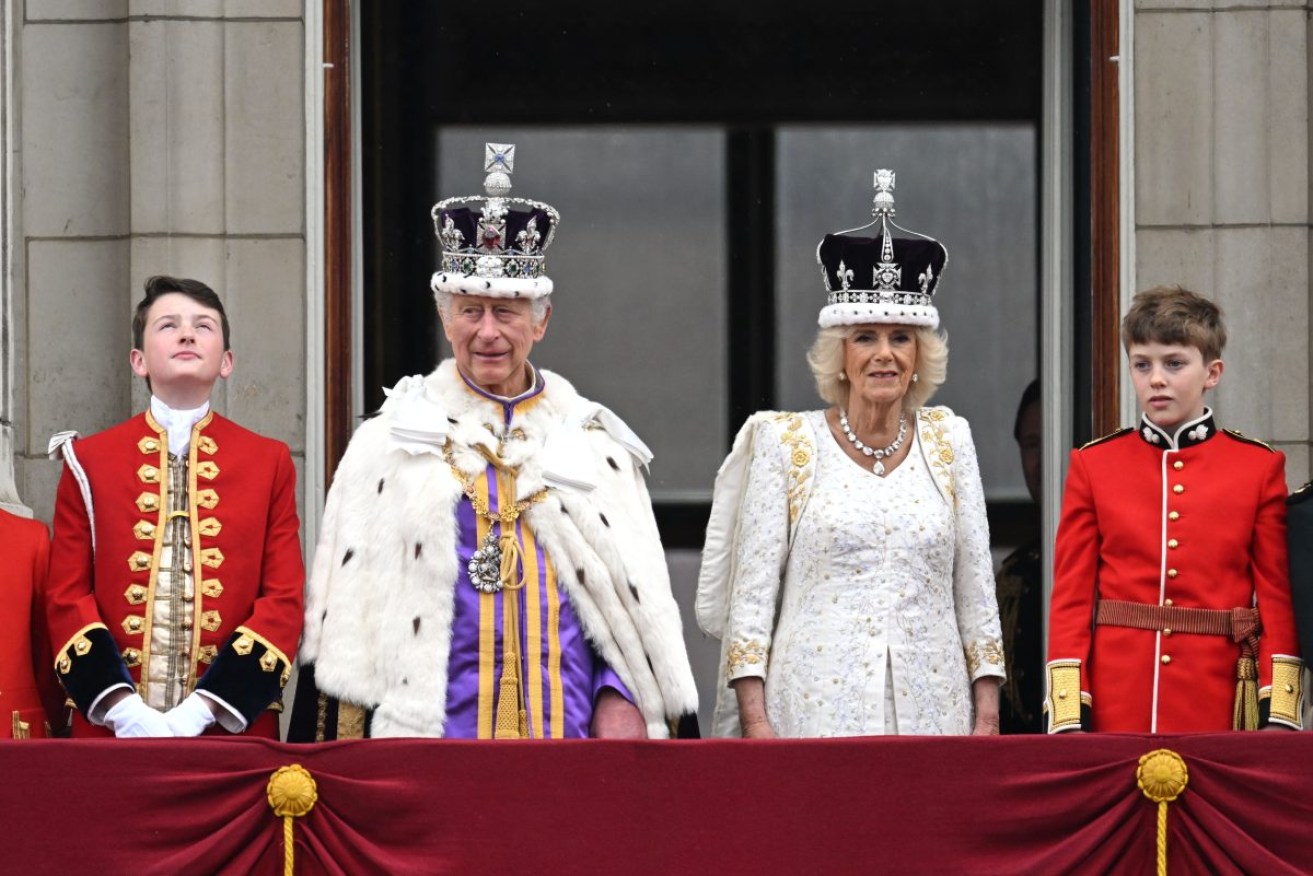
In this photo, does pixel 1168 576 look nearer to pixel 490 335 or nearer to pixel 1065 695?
pixel 1065 695

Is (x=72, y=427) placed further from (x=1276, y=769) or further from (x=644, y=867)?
(x=1276, y=769)

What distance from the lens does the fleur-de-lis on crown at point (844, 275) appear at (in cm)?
614

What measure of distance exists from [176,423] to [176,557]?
1.15 feet

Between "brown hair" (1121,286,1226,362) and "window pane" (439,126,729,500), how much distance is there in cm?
282

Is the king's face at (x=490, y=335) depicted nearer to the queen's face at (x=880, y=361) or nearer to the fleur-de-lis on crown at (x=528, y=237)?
the fleur-de-lis on crown at (x=528, y=237)

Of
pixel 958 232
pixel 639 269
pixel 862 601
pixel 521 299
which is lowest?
pixel 862 601

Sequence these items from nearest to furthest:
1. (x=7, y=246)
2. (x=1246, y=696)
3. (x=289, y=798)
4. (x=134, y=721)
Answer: (x=289, y=798), (x=134, y=721), (x=1246, y=696), (x=7, y=246)

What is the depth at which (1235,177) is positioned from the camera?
7734 millimetres

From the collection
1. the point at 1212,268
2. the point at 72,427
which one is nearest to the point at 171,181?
the point at 72,427

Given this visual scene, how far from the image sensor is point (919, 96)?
8477 millimetres

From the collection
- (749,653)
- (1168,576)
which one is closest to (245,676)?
(749,653)

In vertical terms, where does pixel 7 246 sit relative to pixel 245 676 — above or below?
above

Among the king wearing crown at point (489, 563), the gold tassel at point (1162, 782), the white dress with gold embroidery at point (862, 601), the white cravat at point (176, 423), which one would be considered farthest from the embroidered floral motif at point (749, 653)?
the white cravat at point (176, 423)

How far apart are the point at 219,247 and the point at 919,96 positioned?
254 cm
